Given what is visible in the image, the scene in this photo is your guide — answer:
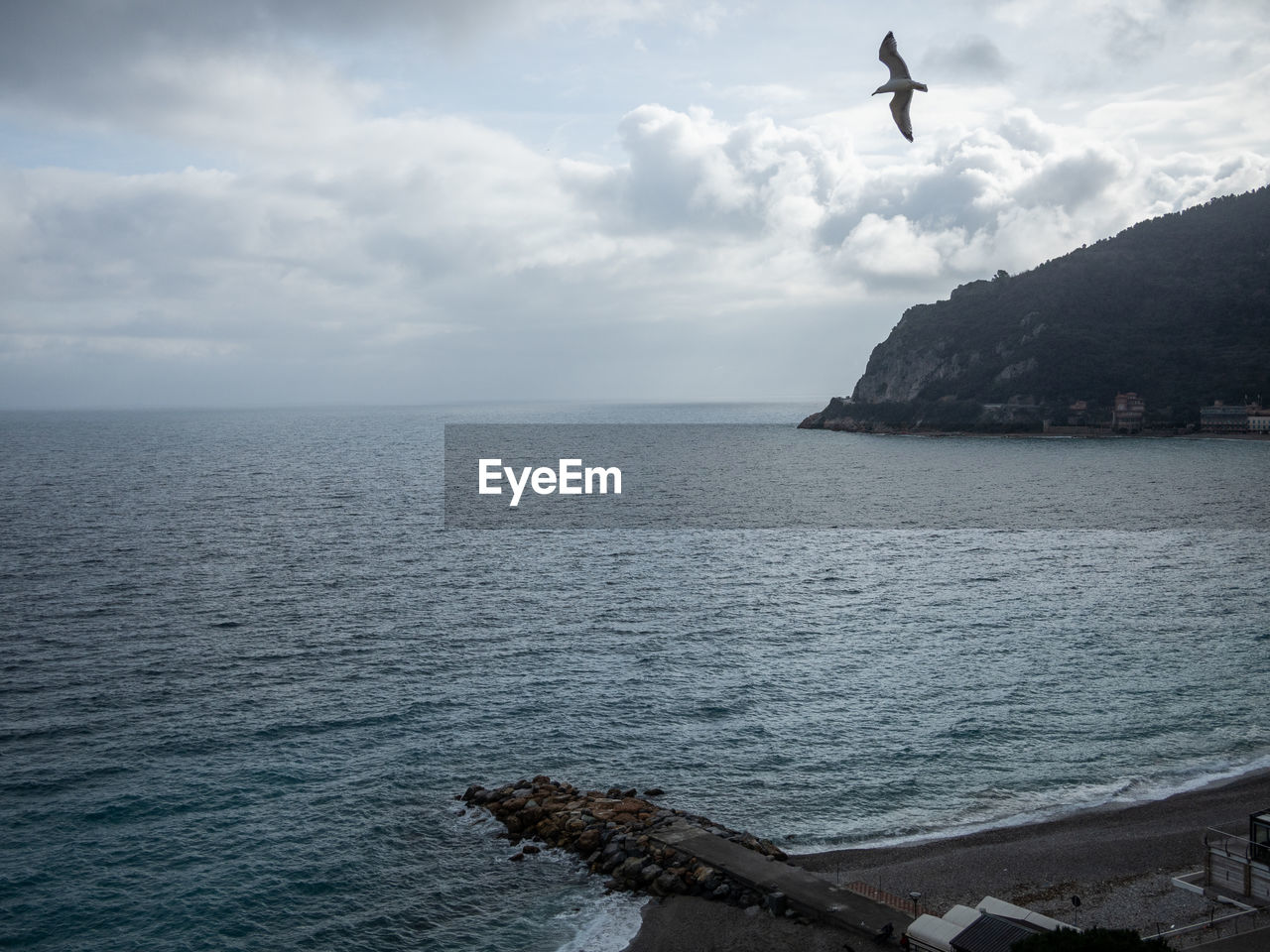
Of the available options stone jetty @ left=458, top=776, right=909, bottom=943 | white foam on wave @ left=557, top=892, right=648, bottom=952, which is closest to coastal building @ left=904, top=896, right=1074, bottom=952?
stone jetty @ left=458, top=776, right=909, bottom=943

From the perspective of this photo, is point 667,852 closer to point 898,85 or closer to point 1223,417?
point 898,85

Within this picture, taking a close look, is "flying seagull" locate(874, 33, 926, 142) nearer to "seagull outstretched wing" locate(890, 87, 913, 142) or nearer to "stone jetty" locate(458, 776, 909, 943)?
"seagull outstretched wing" locate(890, 87, 913, 142)

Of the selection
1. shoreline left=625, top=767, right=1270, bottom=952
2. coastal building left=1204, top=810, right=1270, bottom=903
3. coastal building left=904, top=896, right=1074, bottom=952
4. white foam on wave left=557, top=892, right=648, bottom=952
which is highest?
coastal building left=1204, top=810, right=1270, bottom=903

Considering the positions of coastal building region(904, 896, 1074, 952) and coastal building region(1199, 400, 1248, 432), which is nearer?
coastal building region(904, 896, 1074, 952)

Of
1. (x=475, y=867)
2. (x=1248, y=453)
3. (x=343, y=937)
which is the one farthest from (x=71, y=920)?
(x=1248, y=453)

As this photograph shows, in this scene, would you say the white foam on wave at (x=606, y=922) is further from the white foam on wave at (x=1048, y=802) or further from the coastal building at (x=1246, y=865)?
the coastal building at (x=1246, y=865)

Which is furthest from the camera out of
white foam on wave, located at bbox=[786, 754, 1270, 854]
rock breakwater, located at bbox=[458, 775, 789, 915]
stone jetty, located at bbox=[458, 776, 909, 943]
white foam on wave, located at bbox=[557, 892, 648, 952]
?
white foam on wave, located at bbox=[786, 754, 1270, 854]
